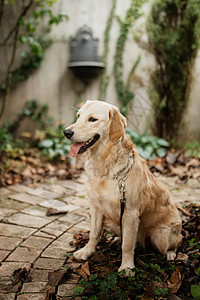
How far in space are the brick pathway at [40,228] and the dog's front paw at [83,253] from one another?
8cm

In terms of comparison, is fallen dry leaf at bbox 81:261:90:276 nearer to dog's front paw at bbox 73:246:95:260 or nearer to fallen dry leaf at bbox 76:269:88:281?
fallen dry leaf at bbox 76:269:88:281

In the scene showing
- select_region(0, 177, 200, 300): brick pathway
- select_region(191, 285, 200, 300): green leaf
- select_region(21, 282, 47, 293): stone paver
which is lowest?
select_region(0, 177, 200, 300): brick pathway

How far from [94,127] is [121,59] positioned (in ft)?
17.7

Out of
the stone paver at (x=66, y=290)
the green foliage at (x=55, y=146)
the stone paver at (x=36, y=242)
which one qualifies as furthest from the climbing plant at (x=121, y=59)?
the stone paver at (x=66, y=290)

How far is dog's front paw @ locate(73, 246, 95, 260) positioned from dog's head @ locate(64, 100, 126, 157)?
855 mm

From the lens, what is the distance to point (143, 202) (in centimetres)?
202

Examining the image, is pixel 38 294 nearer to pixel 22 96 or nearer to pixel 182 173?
pixel 182 173

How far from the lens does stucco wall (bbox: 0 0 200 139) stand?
21.6 feet

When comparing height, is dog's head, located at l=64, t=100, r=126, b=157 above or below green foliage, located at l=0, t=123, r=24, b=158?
above

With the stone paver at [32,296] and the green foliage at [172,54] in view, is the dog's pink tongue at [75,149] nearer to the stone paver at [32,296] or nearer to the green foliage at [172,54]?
the stone paver at [32,296]

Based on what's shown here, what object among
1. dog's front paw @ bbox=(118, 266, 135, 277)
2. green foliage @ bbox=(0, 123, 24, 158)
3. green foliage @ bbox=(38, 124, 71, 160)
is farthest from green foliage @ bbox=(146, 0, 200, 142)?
dog's front paw @ bbox=(118, 266, 135, 277)

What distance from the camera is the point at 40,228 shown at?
8.90ft

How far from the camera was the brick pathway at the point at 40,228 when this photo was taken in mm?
1809

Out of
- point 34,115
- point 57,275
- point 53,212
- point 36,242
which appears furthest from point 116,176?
point 34,115
